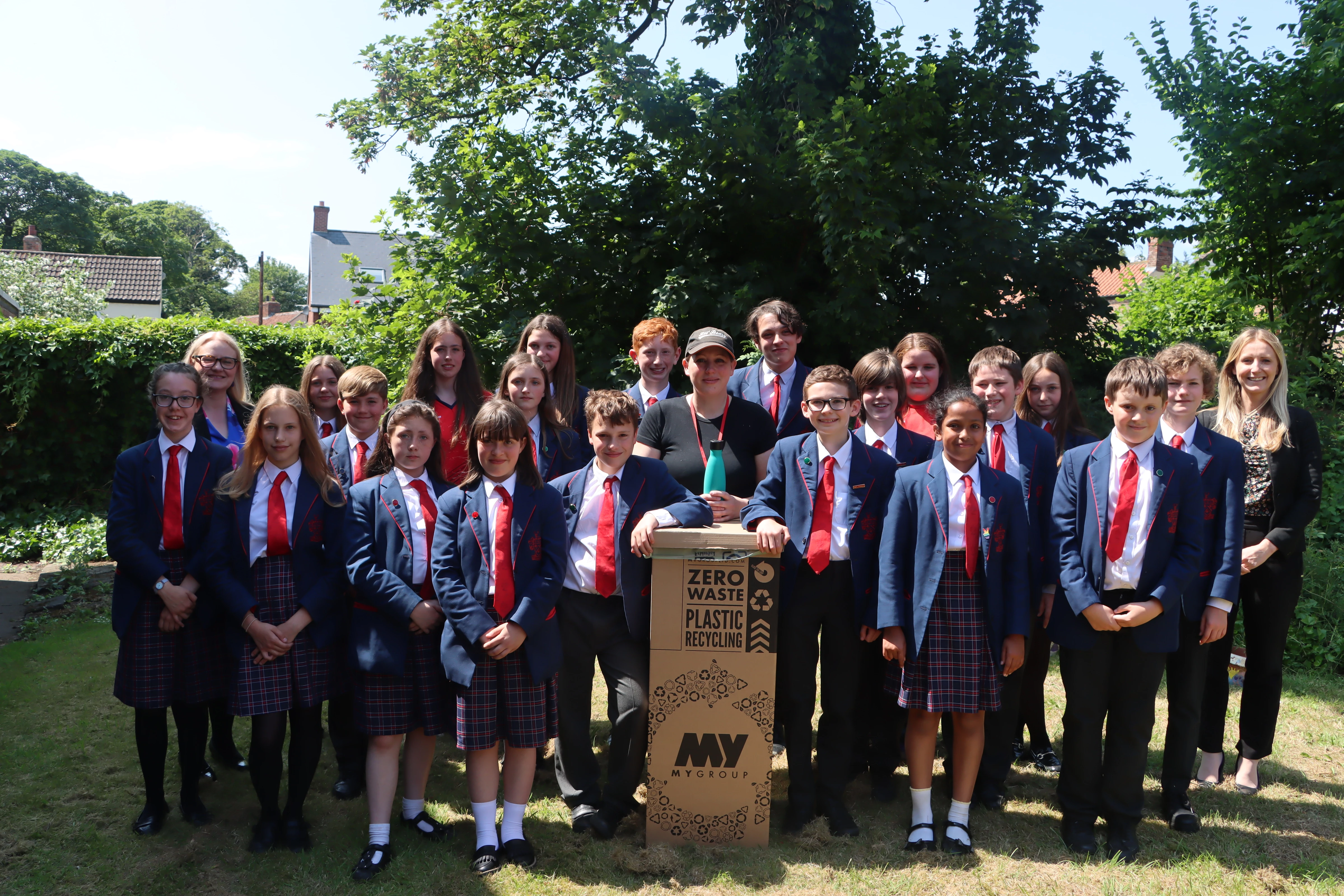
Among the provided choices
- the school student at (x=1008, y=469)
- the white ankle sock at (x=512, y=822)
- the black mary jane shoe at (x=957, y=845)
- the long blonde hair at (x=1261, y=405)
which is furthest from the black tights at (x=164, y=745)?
the long blonde hair at (x=1261, y=405)

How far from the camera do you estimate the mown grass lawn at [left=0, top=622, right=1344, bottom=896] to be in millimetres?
3109

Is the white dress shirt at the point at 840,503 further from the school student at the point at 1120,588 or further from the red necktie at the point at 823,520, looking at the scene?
the school student at the point at 1120,588

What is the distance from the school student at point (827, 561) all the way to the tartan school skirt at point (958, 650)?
0.25m

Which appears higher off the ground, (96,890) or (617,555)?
(617,555)

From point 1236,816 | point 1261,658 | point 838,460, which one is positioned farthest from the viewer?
point 1261,658

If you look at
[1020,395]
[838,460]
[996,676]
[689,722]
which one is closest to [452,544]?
[689,722]

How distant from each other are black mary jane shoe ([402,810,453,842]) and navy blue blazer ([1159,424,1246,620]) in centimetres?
303

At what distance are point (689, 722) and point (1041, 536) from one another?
1.62m

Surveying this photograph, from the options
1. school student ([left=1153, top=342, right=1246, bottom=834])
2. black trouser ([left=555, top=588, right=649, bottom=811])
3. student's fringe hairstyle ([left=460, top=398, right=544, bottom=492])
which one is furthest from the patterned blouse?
student's fringe hairstyle ([left=460, top=398, right=544, bottom=492])

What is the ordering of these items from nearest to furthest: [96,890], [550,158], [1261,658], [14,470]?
[96,890], [1261,658], [550,158], [14,470]

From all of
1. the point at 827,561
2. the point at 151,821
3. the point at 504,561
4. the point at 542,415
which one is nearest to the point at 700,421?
the point at 542,415

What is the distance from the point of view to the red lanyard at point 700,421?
3.85 meters

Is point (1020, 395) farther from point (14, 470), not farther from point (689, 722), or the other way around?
point (14, 470)

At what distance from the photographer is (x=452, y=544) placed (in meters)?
3.24
